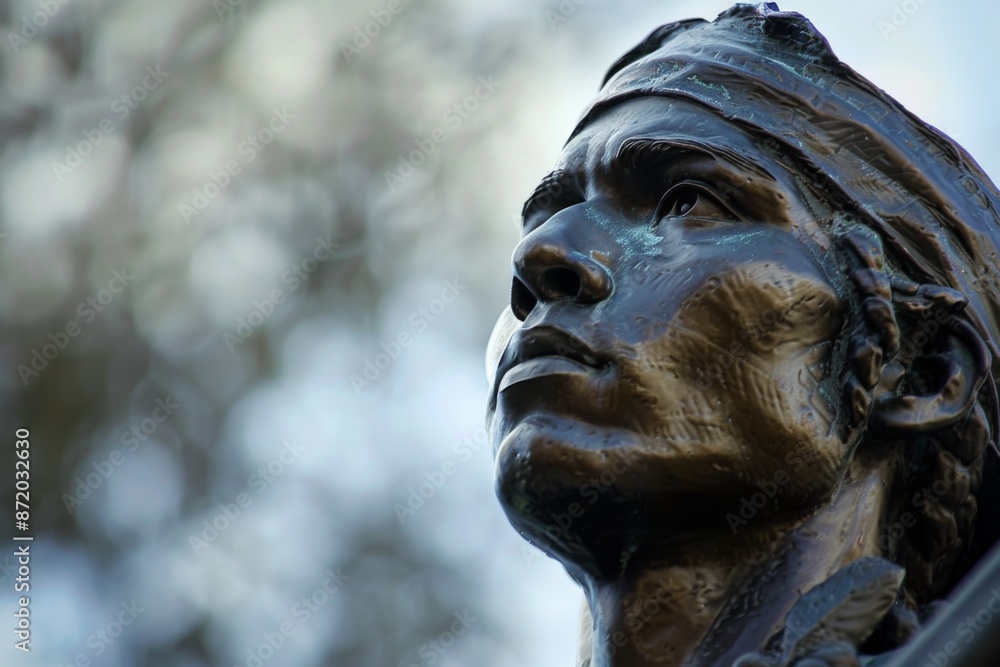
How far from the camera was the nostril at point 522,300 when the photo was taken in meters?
4.33

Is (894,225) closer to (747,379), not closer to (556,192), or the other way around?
(747,379)

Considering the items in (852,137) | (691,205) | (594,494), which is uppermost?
(852,137)

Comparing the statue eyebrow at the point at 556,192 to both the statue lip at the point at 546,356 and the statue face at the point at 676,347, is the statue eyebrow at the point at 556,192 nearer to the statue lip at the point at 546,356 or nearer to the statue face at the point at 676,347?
the statue face at the point at 676,347

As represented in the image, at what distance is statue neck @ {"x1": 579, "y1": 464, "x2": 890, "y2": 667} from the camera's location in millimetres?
3951

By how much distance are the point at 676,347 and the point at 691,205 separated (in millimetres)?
411

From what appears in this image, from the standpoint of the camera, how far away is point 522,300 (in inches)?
171

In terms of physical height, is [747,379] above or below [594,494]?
above

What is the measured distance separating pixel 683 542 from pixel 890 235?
2.85 feet

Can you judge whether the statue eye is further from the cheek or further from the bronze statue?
the cheek

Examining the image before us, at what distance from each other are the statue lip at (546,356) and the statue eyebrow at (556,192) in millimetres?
514

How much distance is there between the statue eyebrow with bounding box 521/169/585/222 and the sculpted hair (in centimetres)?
21

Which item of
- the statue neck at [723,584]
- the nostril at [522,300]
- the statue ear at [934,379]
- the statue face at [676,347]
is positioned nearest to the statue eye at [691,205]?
the statue face at [676,347]

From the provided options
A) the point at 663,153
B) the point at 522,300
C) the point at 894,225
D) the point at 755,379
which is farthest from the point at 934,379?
the point at 522,300

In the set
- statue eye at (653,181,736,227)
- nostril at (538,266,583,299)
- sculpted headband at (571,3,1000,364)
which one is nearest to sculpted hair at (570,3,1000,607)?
sculpted headband at (571,3,1000,364)
